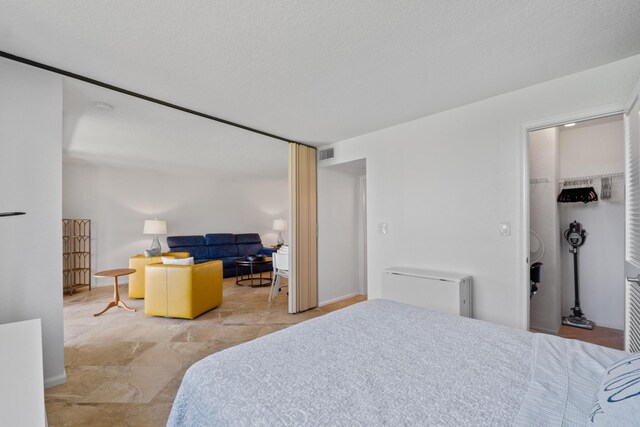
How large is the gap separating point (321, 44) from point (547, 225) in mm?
3142

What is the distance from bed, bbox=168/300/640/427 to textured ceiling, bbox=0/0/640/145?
5.70 ft

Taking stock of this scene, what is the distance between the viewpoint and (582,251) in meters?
3.30

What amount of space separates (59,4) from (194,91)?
40.2 inches

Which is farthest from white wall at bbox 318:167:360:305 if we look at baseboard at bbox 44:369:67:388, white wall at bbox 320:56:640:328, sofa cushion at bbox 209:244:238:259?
sofa cushion at bbox 209:244:238:259

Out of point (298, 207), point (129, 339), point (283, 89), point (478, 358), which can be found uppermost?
point (283, 89)

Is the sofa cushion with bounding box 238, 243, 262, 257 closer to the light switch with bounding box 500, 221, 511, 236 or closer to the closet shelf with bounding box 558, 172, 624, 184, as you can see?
the light switch with bounding box 500, 221, 511, 236

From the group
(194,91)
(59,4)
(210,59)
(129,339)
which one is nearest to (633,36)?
(210,59)


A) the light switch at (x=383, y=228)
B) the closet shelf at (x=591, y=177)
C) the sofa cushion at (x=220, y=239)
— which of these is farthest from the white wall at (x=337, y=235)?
the sofa cushion at (x=220, y=239)

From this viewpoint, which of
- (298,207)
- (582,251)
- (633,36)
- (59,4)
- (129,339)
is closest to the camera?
(59,4)

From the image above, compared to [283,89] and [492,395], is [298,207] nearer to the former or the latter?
[283,89]

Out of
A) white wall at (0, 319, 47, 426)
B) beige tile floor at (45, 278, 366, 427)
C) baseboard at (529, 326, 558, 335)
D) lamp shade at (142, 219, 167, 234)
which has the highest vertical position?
lamp shade at (142, 219, 167, 234)

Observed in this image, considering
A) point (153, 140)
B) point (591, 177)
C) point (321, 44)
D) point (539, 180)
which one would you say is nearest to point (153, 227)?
point (153, 140)

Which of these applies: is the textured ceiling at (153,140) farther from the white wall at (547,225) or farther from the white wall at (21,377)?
the white wall at (547,225)

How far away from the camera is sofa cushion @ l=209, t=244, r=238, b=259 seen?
6.71m
